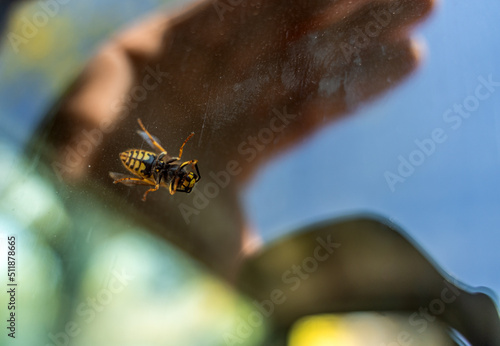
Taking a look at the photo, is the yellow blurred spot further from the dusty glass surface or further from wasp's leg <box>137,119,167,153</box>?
wasp's leg <box>137,119,167,153</box>

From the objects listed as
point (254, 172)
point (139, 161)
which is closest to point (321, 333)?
point (254, 172)

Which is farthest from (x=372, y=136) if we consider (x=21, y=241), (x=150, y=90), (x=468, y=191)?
(x=21, y=241)

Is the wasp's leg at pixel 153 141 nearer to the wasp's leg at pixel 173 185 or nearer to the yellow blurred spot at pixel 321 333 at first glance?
the wasp's leg at pixel 173 185

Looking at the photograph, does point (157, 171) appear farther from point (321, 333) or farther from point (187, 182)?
point (321, 333)

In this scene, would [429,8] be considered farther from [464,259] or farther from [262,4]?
[464,259]

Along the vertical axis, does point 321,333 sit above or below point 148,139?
below

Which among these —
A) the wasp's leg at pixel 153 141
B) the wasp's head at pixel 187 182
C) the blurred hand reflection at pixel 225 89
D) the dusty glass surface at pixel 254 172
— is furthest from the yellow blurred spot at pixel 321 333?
the wasp's leg at pixel 153 141

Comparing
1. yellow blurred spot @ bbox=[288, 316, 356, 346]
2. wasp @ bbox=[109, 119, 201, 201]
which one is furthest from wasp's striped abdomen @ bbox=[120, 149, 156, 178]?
yellow blurred spot @ bbox=[288, 316, 356, 346]
